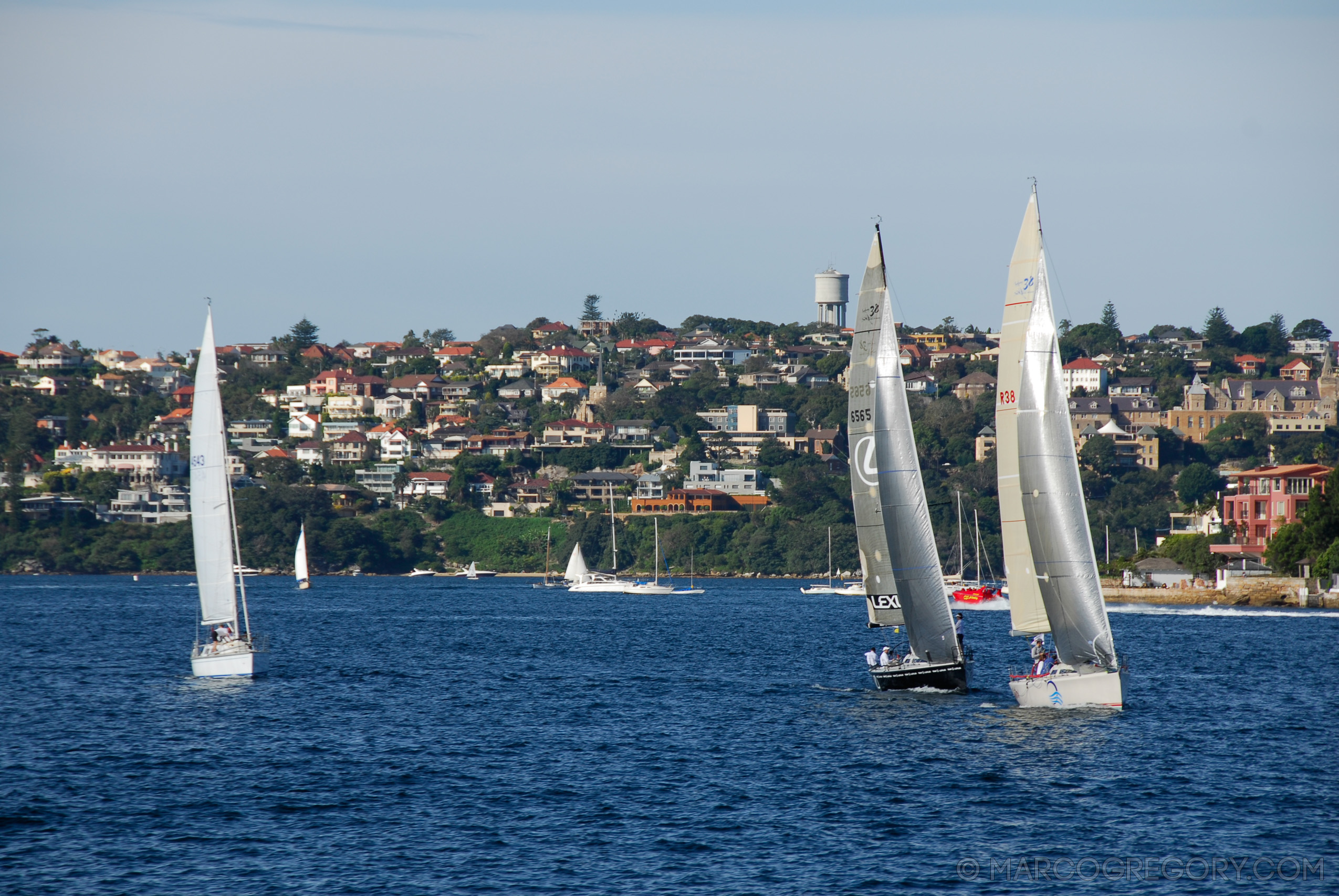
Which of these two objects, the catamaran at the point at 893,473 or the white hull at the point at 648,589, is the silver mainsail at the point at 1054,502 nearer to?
the catamaran at the point at 893,473

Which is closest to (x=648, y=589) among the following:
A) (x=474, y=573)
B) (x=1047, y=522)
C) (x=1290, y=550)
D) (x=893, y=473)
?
(x=474, y=573)

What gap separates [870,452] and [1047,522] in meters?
5.19

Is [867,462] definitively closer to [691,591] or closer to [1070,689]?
[1070,689]

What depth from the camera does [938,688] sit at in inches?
1526

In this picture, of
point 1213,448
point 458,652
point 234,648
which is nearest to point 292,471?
point 1213,448

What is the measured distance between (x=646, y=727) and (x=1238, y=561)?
74.0 meters

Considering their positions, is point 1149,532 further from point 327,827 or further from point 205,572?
point 327,827

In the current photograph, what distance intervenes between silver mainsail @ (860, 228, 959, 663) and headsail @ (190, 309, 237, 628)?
1871cm

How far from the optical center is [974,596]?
10075 cm

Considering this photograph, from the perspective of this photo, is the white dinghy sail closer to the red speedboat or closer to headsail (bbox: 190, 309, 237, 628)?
headsail (bbox: 190, 309, 237, 628)

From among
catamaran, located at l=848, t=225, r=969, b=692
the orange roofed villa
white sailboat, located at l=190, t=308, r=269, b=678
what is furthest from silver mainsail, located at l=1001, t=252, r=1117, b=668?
the orange roofed villa

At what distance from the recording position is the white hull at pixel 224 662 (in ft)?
147

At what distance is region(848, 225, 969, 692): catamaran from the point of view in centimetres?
3716

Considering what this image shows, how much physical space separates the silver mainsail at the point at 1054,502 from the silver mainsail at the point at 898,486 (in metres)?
3.33
